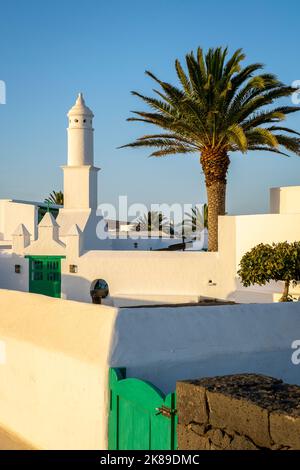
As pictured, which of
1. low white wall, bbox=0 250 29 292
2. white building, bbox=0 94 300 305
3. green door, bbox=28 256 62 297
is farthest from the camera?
low white wall, bbox=0 250 29 292

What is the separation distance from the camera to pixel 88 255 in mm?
21297

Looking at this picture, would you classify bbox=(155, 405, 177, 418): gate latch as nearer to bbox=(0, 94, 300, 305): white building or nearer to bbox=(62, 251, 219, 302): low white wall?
bbox=(0, 94, 300, 305): white building

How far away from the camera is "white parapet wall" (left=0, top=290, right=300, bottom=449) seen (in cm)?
791

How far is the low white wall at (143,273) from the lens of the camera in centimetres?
1933

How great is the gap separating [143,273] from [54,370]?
11.5 m

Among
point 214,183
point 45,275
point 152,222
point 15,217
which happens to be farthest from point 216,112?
point 152,222

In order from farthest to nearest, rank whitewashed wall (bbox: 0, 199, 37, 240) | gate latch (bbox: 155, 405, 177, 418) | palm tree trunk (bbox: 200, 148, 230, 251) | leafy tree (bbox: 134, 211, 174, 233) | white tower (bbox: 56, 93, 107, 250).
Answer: leafy tree (bbox: 134, 211, 174, 233) < whitewashed wall (bbox: 0, 199, 37, 240) < white tower (bbox: 56, 93, 107, 250) < palm tree trunk (bbox: 200, 148, 230, 251) < gate latch (bbox: 155, 405, 177, 418)

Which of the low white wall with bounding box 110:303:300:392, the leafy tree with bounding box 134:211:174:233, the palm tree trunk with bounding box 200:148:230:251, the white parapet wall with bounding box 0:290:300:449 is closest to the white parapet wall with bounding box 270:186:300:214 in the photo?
the palm tree trunk with bounding box 200:148:230:251

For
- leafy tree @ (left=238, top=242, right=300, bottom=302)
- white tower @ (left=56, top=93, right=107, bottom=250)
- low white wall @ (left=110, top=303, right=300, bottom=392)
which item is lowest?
low white wall @ (left=110, top=303, right=300, bottom=392)

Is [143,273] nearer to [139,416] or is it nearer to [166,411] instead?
[139,416]

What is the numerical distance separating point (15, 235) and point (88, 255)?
3.72 meters

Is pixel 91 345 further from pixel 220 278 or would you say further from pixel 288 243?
pixel 220 278

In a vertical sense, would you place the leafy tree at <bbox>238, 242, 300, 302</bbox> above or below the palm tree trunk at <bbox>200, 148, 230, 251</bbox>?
below

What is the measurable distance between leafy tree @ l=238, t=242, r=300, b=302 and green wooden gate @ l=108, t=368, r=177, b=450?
8164 millimetres
